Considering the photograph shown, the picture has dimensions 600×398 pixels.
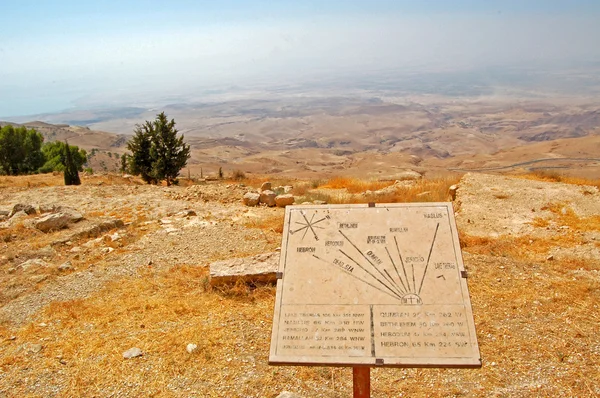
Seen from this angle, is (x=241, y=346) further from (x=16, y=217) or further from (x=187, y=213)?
(x=16, y=217)

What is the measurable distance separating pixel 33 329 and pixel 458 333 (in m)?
5.51

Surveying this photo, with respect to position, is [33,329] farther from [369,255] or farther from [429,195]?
[429,195]

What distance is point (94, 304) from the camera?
6602mm

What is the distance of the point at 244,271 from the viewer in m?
6.92

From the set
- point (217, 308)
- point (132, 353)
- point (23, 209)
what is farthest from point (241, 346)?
point (23, 209)

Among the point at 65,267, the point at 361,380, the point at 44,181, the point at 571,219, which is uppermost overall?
the point at 361,380

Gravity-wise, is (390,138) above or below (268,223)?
below

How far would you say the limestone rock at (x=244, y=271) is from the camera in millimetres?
6816

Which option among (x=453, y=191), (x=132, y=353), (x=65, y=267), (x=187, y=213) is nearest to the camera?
(x=132, y=353)

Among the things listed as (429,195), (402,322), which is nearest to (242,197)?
(429,195)

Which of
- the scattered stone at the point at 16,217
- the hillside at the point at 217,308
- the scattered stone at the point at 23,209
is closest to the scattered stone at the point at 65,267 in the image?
the hillside at the point at 217,308

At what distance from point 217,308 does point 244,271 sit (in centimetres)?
84

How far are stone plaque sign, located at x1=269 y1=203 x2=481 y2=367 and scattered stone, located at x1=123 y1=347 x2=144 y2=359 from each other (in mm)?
2503

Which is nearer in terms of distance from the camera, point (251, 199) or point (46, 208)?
point (46, 208)
